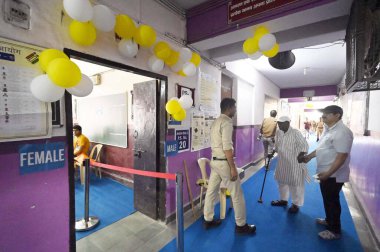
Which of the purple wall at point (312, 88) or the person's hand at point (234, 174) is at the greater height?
the purple wall at point (312, 88)

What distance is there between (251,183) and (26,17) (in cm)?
421

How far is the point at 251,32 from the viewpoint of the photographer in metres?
2.24

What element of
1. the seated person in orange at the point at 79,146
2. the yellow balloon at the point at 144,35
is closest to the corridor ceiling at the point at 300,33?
the yellow balloon at the point at 144,35

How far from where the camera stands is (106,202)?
10.3ft

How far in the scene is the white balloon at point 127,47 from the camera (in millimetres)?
1738

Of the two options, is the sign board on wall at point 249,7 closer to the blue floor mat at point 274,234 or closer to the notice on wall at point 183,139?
the notice on wall at point 183,139

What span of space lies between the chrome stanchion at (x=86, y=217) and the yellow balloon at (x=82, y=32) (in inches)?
59.3

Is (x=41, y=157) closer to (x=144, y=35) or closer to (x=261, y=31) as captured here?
(x=144, y=35)

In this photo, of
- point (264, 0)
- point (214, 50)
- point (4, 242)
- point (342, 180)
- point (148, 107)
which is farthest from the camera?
point (214, 50)

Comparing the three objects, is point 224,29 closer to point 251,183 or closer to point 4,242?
point 4,242

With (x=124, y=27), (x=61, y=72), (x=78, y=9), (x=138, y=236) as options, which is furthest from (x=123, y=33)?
(x=138, y=236)

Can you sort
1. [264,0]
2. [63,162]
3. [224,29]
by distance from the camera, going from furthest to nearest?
1. [224,29]
2. [264,0]
3. [63,162]

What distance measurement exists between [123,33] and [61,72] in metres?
0.79

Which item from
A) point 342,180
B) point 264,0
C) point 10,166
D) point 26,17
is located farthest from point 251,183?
point 26,17
